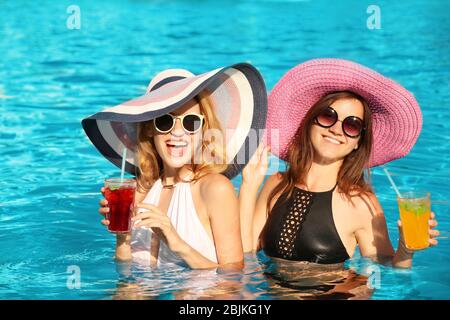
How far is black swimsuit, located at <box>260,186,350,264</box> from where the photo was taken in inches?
204

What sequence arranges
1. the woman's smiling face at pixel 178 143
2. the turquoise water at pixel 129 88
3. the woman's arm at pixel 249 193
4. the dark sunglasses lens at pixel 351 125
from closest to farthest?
1. the woman's smiling face at pixel 178 143
2. the dark sunglasses lens at pixel 351 125
3. the woman's arm at pixel 249 193
4. the turquoise water at pixel 129 88

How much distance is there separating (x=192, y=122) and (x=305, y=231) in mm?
931

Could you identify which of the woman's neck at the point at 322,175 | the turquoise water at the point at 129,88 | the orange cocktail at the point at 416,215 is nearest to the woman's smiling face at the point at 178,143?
the turquoise water at the point at 129,88

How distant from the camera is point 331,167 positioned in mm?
5332

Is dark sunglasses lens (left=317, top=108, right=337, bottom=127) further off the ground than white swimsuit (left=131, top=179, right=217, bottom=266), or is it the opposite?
dark sunglasses lens (left=317, top=108, right=337, bottom=127)

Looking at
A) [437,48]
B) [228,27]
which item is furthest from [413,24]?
[228,27]

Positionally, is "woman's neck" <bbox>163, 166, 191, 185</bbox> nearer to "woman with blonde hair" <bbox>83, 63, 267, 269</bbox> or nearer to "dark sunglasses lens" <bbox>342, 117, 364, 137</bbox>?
"woman with blonde hair" <bbox>83, 63, 267, 269</bbox>

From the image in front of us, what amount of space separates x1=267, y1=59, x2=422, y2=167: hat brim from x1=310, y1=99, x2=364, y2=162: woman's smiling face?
88 mm

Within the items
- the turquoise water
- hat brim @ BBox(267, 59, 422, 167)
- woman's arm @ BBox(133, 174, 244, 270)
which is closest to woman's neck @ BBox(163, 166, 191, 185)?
woman's arm @ BBox(133, 174, 244, 270)

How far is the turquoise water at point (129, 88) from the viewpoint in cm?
556

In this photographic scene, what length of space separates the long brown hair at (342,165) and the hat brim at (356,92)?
64 mm

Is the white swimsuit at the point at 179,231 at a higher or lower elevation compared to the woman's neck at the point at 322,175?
lower

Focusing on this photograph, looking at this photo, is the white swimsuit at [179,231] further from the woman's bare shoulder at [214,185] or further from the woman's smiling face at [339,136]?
the woman's smiling face at [339,136]

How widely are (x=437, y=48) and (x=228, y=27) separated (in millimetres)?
4017
